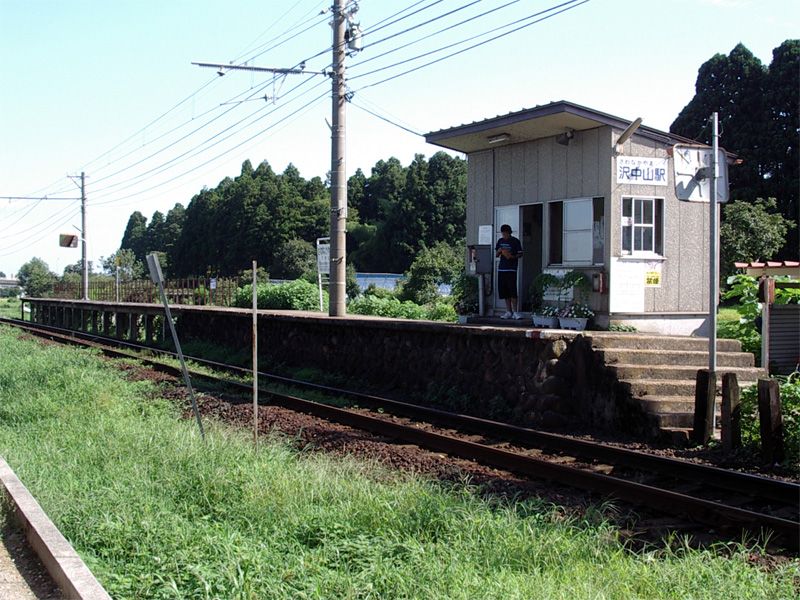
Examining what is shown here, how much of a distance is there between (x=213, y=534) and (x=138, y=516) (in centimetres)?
74

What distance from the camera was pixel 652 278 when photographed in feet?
40.2

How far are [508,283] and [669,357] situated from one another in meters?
3.77

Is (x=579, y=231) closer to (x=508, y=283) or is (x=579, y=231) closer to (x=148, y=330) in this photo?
(x=508, y=283)

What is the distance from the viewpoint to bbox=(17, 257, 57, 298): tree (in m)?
60.5

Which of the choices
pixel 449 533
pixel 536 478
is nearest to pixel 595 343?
pixel 536 478

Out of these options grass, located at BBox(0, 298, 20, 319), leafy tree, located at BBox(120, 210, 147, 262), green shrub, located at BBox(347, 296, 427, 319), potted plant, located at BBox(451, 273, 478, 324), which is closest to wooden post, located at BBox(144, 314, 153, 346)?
green shrub, located at BBox(347, 296, 427, 319)

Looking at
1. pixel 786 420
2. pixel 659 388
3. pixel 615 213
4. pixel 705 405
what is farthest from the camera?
pixel 615 213

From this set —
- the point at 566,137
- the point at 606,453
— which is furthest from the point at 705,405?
the point at 566,137

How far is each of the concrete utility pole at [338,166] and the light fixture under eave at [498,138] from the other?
3.63 metres

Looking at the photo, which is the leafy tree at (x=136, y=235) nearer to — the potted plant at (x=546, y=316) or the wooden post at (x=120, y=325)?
the wooden post at (x=120, y=325)

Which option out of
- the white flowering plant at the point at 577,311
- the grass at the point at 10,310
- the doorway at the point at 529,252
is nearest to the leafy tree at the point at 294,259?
the grass at the point at 10,310

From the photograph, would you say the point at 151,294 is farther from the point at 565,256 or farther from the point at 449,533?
the point at 449,533

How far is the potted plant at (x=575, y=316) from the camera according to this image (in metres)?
12.1

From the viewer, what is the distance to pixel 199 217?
8425cm
